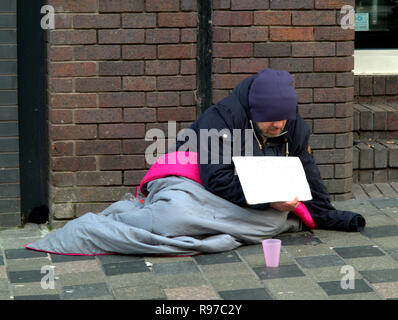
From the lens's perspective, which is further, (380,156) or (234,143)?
(380,156)

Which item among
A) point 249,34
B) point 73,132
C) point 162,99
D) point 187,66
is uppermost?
point 249,34

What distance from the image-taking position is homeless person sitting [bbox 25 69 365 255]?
4.32m

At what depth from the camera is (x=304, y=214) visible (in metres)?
4.67

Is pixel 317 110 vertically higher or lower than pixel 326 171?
higher

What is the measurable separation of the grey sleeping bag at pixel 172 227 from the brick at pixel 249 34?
1.06 metres

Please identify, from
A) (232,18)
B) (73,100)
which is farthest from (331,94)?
(73,100)

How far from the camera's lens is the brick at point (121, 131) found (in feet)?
16.4

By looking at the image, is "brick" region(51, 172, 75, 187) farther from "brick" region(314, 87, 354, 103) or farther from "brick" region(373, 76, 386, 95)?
"brick" region(373, 76, 386, 95)

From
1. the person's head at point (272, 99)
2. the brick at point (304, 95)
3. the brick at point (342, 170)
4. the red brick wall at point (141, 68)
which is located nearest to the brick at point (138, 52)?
the red brick wall at point (141, 68)

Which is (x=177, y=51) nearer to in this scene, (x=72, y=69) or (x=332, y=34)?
(x=72, y=69)

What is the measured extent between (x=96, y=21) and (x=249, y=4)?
3.16ft

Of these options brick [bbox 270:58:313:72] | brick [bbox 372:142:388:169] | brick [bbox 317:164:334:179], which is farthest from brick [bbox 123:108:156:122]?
brick [bbox 372:142:388:169]
